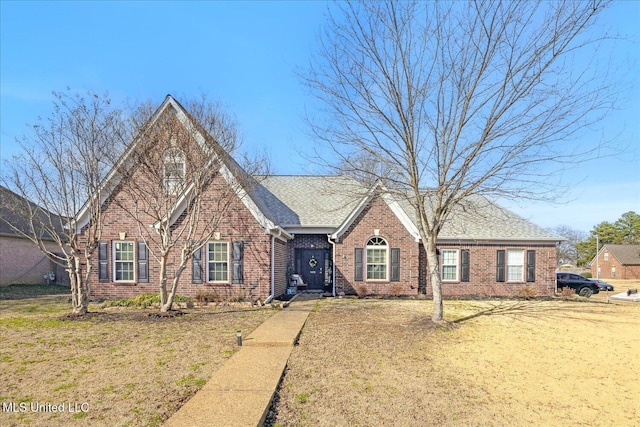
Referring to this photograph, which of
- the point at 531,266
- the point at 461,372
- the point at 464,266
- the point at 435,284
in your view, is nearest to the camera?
the point at 461,372

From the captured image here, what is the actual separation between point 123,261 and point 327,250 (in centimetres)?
862

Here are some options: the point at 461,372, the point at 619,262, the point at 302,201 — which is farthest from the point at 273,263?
the point at 619,262

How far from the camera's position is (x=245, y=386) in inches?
221

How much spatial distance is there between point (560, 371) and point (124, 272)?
14.4m

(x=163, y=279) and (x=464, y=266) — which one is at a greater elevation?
(x=163, y=279)

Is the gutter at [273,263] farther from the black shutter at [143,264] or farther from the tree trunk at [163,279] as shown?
the black shutter at [143,264]

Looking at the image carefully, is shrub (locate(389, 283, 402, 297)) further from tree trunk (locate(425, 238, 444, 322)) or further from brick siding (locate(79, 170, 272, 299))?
tree trunk (locate(425, 238, 444, 322))

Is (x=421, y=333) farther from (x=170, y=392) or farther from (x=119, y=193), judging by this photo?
(x=119, y=193)

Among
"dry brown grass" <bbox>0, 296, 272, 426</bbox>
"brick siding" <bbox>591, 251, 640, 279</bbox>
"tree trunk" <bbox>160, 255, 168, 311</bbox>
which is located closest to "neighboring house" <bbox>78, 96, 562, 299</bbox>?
"tree trunk" <bbox>160, 255, 168, 311</bbox>

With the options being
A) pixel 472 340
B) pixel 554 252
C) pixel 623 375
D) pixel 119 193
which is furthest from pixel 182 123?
pixel 554 252

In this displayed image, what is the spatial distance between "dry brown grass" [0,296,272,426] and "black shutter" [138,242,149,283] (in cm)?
242

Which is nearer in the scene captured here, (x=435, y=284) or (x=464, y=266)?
(x=435, y=284)

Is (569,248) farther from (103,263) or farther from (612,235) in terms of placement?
(103,263)

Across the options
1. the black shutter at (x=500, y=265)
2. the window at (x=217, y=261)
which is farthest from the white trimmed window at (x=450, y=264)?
the window at (x=217, y=261)
